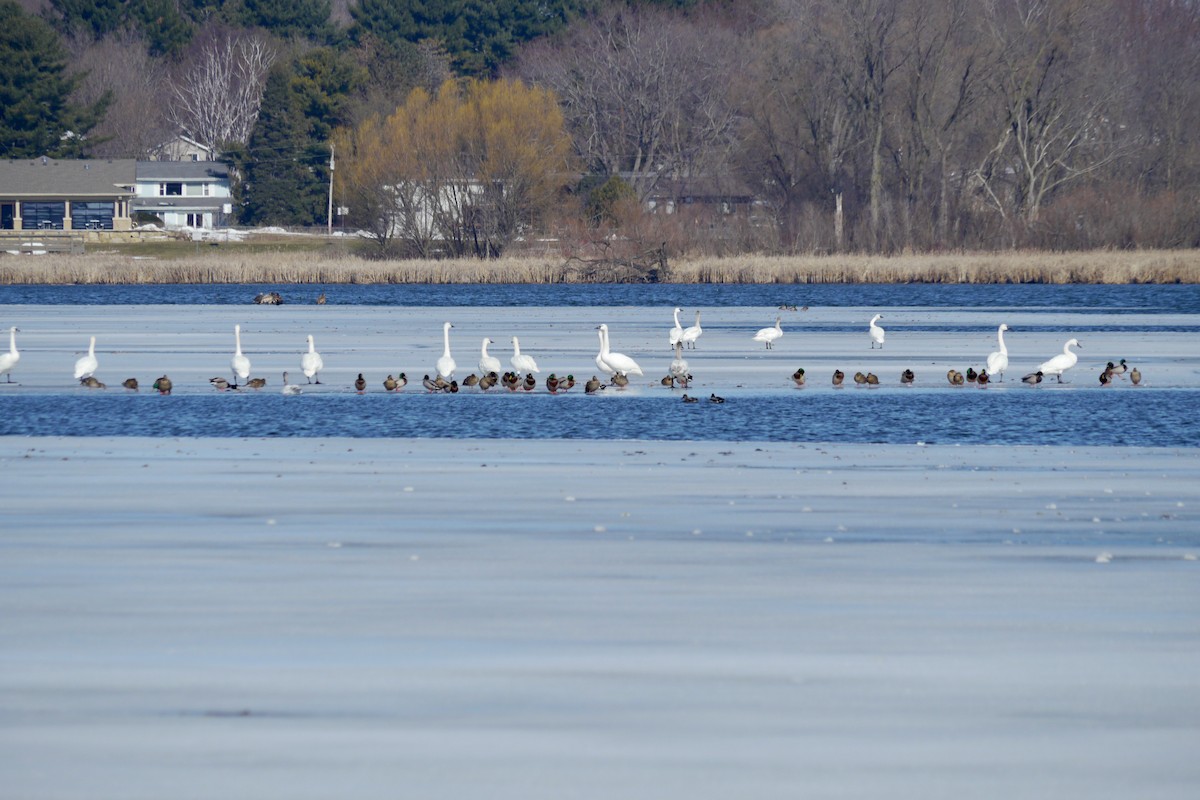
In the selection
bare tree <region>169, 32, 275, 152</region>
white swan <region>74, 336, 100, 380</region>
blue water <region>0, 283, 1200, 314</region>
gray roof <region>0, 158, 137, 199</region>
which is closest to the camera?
white swan <region>74, 336, 100, 380</region>

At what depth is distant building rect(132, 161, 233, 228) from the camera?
9212 centimetres

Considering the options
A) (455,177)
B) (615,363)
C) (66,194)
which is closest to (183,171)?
(66,194)

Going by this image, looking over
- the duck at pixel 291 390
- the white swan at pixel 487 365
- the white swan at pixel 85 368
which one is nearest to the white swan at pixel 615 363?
the white swan at pixel 487 365

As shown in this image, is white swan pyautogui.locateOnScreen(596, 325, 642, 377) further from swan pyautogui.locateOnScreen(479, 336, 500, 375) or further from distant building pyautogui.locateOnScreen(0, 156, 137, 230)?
distant building pyautogui.locateOnScreen(0, 156, 137, 230)

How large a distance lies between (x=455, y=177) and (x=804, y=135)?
13963mm

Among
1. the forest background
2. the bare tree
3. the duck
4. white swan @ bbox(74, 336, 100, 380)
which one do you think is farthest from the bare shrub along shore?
the bare tree

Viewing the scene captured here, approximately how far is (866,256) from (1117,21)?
20.9 metres

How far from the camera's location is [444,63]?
278 feet

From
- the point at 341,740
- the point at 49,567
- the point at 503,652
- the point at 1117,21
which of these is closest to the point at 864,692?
the point at 503,652

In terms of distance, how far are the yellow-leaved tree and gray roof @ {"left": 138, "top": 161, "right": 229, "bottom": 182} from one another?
32.4 m

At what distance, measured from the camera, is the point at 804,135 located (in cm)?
6494

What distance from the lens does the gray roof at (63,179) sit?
78.7m

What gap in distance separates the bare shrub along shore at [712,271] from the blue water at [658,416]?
2824cm

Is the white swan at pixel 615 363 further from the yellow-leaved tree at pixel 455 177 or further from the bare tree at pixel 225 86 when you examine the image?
the bare tree at pixel 225 86
